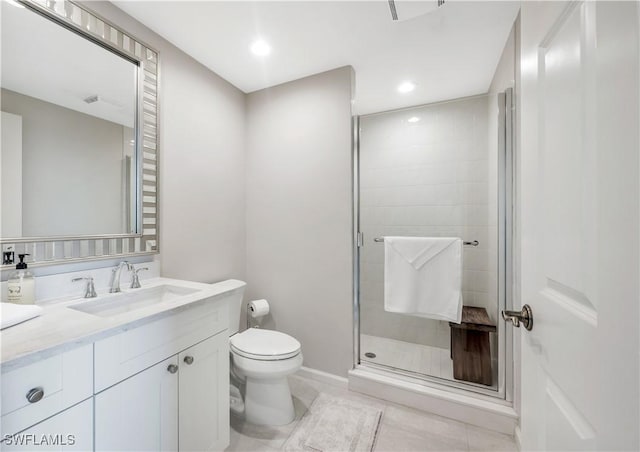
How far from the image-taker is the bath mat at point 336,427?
1.48 metres

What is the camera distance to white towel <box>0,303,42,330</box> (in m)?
0.85

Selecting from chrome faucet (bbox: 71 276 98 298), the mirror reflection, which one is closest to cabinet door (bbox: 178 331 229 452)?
chrome faucet (bbox: 71 276 98 298)

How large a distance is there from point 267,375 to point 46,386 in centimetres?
103

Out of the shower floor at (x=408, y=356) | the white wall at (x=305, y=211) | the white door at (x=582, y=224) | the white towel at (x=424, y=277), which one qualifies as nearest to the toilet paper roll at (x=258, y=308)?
the white wall at (x=305, y=211)

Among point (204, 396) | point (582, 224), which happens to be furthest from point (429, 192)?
point (204, 396)

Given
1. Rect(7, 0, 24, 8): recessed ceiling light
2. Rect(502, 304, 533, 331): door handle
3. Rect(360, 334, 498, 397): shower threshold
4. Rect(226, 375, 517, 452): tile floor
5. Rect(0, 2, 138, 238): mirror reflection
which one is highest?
Rect(7, 0, 24, 8): recessed ceiling light

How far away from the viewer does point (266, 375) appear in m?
1.58

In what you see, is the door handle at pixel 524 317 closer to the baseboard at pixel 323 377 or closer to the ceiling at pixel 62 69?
the baseboard at pixel 323 377

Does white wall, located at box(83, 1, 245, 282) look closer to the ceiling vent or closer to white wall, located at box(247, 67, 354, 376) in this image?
white wall, located at box(247, 67, 354, 376)

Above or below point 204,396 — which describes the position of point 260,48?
above

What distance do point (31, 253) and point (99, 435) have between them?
83 centimetres

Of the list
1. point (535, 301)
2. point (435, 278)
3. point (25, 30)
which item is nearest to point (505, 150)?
point (435, 278)

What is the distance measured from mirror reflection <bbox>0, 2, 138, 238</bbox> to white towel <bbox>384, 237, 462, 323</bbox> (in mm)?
1734

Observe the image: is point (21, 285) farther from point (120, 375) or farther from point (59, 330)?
point (120, 375)
